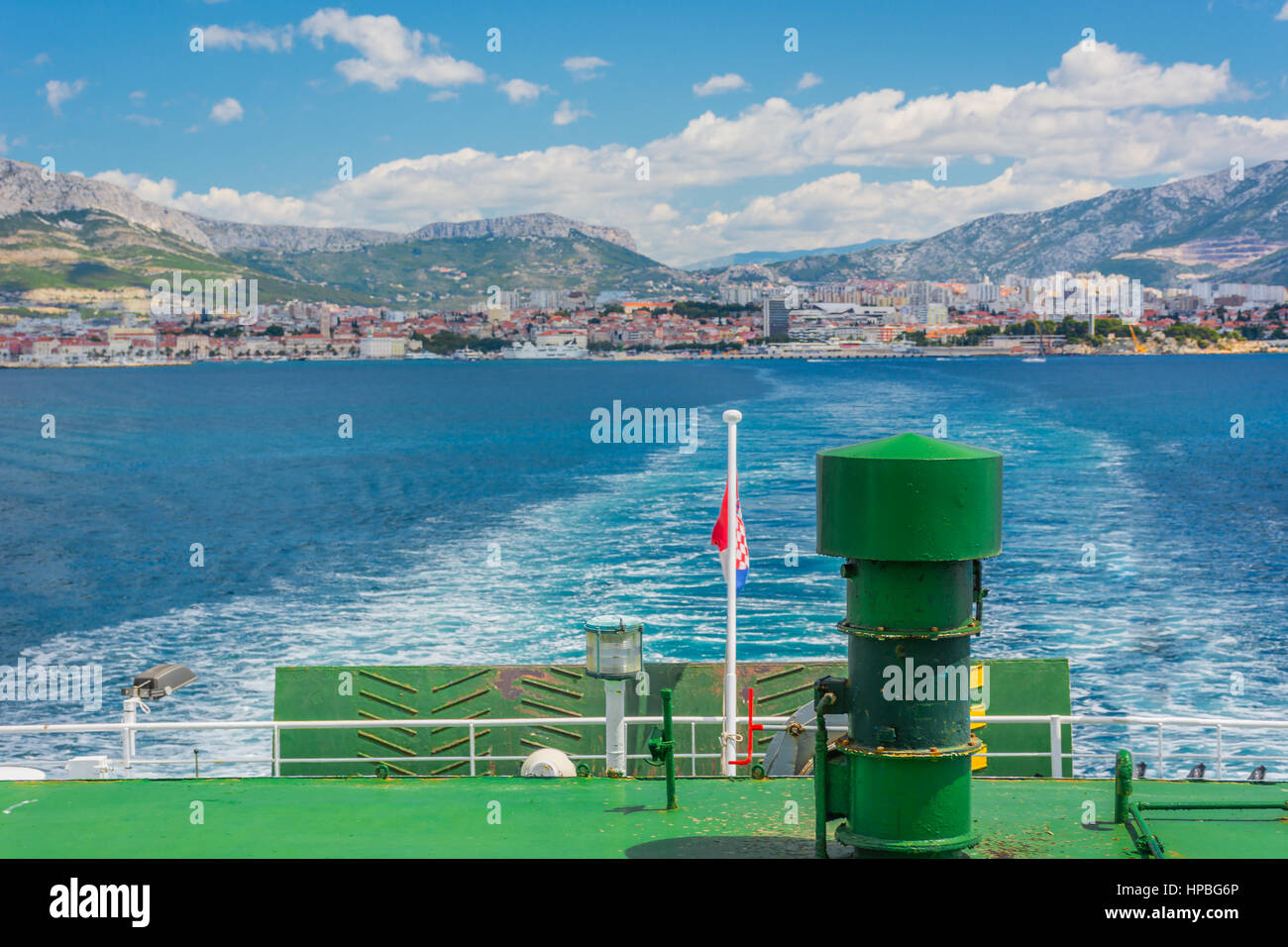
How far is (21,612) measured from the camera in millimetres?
43281

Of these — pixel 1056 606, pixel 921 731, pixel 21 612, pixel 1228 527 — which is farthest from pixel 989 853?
pixel 1228 527

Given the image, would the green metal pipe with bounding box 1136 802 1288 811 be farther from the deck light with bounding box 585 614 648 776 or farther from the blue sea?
the blue sea

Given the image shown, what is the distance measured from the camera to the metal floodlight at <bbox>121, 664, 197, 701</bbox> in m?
15.7

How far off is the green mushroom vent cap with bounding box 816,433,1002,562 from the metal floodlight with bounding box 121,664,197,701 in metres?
11.9

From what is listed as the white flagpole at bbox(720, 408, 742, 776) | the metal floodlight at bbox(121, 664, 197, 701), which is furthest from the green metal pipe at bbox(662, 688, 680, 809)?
the metal floodlight at bbox(121, 664, 197, 701)

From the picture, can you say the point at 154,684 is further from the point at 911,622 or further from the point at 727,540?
the point at 911,622

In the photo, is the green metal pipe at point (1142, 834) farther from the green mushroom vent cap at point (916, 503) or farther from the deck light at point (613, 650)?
the deck light at point (613, 650)

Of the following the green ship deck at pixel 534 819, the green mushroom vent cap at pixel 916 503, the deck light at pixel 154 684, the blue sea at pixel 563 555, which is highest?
the green mushroom vent cap at pixel 916 503

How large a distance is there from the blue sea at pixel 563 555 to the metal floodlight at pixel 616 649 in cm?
1452

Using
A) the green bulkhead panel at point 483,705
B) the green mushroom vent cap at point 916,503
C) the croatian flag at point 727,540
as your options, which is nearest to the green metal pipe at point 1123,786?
the green mushroom vent cap at point 916,503

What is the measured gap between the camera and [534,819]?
8.30 meters

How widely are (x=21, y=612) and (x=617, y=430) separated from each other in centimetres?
7965

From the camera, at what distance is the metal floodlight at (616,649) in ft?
45.4
